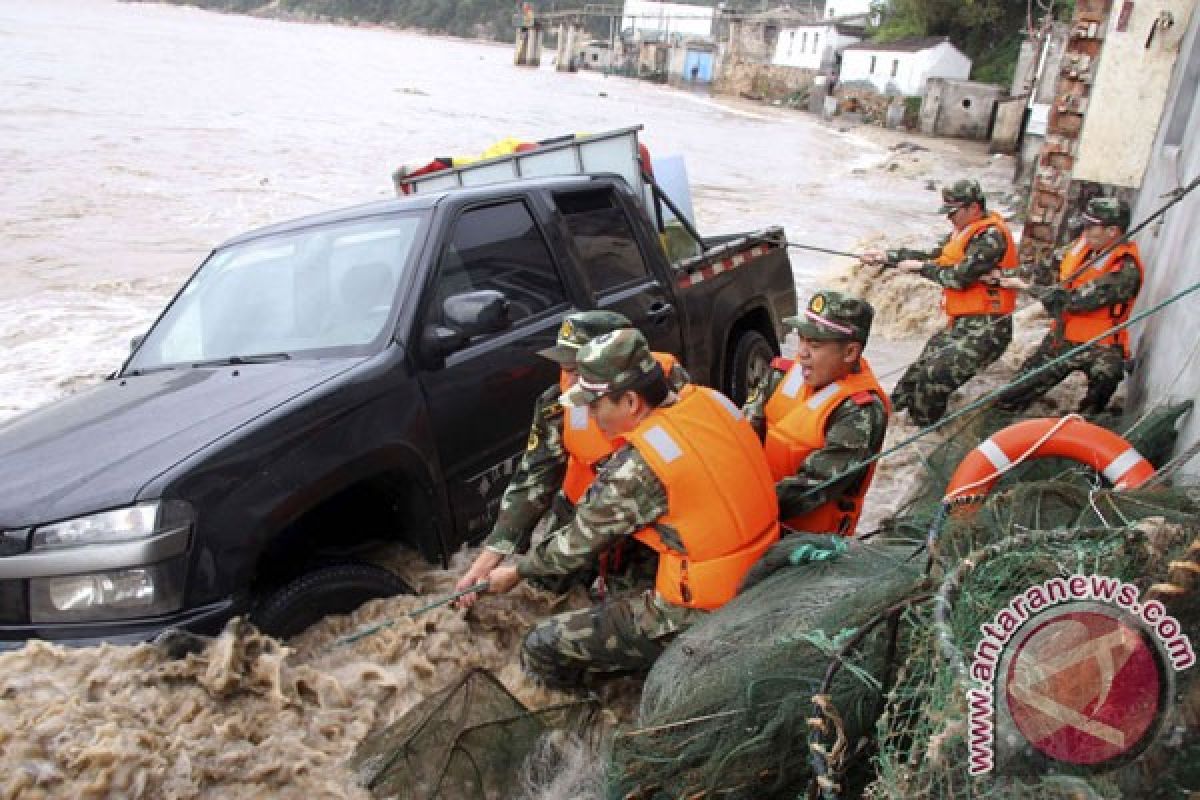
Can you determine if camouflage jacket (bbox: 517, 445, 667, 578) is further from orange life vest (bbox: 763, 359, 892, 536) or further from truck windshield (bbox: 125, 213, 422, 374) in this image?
truck windshield (bbox: 125, 213, 422, 374)

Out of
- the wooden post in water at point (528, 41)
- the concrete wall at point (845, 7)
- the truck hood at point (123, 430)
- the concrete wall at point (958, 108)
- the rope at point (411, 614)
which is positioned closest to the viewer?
the truck hood at point (123, 430)

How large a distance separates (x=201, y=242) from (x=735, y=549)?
14359 millimetres

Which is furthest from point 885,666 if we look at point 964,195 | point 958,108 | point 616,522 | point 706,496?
point 958,108

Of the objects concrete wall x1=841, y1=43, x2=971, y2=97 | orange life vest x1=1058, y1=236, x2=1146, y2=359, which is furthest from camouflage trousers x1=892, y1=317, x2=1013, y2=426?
concrete wall x1=841, y1=43, x2=971, y2=97

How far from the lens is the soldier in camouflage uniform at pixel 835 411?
3.55 m

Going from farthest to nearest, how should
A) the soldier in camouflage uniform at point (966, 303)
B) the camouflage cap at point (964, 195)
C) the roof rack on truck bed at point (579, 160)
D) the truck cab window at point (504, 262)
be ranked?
the camouflage cap at point (964, 195) → the soldier in camouflage uniform at point (966, 303) → the roof rack on truck bed at point (579, 160) → the truck cab window at point (504, 262)

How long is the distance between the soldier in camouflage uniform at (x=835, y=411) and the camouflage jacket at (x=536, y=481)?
58cm

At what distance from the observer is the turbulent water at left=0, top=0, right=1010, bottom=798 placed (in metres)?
2.45

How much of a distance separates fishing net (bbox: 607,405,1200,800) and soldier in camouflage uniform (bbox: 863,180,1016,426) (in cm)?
404

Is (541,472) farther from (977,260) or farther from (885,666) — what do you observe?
(977,260)

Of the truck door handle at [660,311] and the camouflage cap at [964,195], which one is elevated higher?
the camouflage cap at [964,195]

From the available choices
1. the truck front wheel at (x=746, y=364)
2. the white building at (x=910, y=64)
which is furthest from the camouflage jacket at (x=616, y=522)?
the white building at (x=910, y=64)

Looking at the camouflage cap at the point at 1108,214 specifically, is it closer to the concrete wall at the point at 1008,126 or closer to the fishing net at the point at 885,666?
the fishing net at the point at 885,666

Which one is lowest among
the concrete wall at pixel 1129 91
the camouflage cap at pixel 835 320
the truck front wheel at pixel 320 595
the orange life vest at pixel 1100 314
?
the truck front wheel at pixel 320 595
